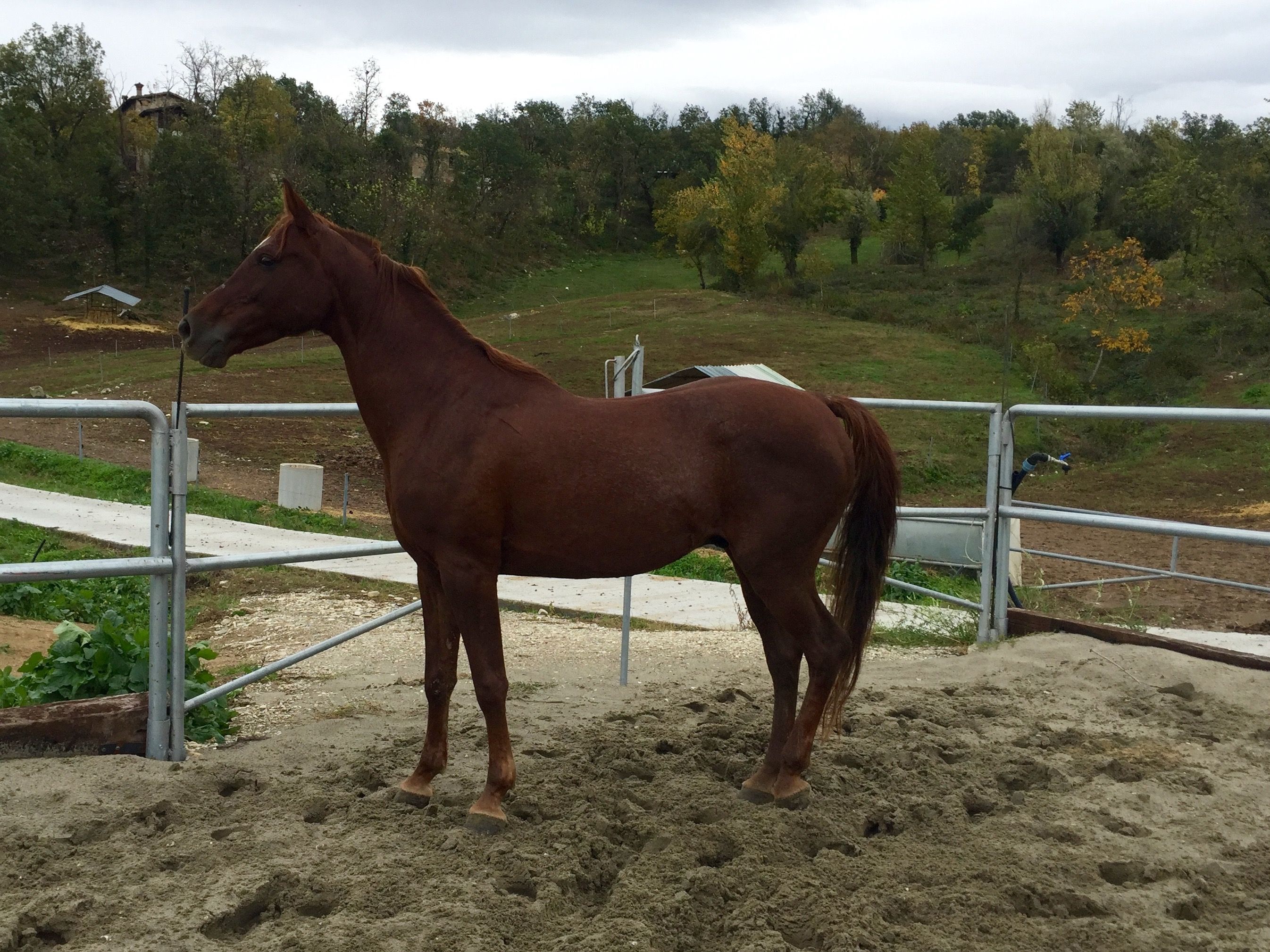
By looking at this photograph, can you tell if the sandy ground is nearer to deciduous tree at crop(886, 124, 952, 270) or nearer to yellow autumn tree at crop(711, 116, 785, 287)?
yellow autumn tree at crop(711, 116, 785, 287)

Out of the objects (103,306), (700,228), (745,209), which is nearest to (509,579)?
(103,306)

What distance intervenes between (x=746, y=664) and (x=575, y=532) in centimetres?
253

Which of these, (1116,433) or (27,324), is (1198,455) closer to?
(1116,433)

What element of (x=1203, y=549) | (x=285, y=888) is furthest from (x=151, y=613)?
(x=1203, y=549)

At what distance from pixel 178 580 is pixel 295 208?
54.8 inches

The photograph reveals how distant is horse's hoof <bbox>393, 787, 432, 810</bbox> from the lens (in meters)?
3.50

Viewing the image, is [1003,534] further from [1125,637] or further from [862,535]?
[862,535]

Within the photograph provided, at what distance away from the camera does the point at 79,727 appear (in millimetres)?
3672

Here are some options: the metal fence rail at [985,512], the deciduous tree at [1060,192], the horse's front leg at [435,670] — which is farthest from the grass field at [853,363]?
the horse's front leg at [435,670]

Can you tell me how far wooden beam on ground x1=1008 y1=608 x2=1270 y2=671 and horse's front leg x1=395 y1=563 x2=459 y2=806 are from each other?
3.39 m

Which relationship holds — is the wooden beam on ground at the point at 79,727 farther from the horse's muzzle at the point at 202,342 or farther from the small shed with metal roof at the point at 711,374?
the small shed with metal roof at the point at 711,374

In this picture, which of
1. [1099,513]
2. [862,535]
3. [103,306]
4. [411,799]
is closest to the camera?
[411,799]

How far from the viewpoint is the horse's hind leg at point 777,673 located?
3717mm

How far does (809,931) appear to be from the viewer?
8.69ft
